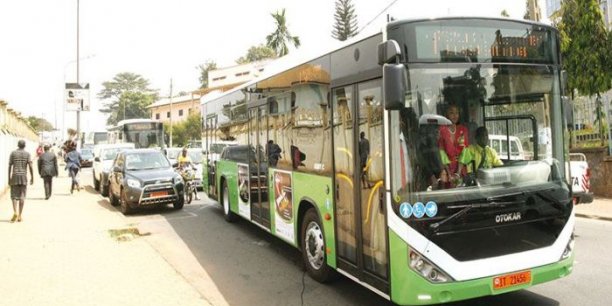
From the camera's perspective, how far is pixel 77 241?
9055mm

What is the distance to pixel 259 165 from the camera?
8406 mm

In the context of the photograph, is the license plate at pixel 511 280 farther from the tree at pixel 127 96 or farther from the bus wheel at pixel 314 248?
the tree at pixel 127 96

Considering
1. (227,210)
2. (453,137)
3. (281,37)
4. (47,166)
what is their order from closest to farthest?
1. (453,137)
2. (227,210)
3. (47,166)
4. (281,37)

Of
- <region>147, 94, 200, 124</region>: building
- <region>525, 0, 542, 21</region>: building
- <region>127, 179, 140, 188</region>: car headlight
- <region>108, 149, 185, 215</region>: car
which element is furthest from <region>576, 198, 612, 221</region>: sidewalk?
<region>147, 94, 200, 124</region>: building

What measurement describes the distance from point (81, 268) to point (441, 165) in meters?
5.49

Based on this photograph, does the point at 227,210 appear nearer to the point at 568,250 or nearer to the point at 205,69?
the point at 568,250

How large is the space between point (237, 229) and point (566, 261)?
6.90m

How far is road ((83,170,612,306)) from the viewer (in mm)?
5535

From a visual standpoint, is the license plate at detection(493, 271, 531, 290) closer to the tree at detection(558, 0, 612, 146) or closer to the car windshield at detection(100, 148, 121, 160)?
the tree at detection(558, 0, 612, 146)

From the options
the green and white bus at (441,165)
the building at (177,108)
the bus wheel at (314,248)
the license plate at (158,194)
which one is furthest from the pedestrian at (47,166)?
the building at (177,108)

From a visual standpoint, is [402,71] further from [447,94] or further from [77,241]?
[77,241]

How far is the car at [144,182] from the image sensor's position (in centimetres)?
1277

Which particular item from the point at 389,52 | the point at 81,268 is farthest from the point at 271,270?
the point at 389,52

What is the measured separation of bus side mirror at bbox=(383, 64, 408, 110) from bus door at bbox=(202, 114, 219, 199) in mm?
8121
